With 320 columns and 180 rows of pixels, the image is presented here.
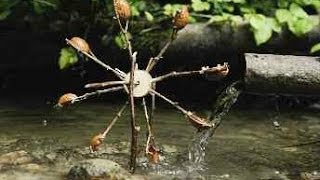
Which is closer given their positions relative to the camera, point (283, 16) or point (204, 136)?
point (204, 136)

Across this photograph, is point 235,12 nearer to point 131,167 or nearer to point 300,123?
point 300,123

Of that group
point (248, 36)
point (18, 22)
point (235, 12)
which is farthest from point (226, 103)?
point (18, 22)

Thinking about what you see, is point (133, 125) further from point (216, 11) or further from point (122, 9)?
point (216, 11)

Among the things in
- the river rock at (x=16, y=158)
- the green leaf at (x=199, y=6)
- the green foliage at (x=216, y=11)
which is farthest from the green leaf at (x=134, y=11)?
the river rock at (x=16, y=158)

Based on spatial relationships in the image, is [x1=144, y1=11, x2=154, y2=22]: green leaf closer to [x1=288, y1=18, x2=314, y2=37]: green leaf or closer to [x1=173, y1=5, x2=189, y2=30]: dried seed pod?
[x1=288, y1=18, x2=314, y2=37]: green leaf

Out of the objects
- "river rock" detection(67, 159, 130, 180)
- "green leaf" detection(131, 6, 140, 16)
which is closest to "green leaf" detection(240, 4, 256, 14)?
"green leaf" detection(131, 6, 140, 16)

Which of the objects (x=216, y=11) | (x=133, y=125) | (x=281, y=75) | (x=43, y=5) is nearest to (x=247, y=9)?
(x=216, y=11)
